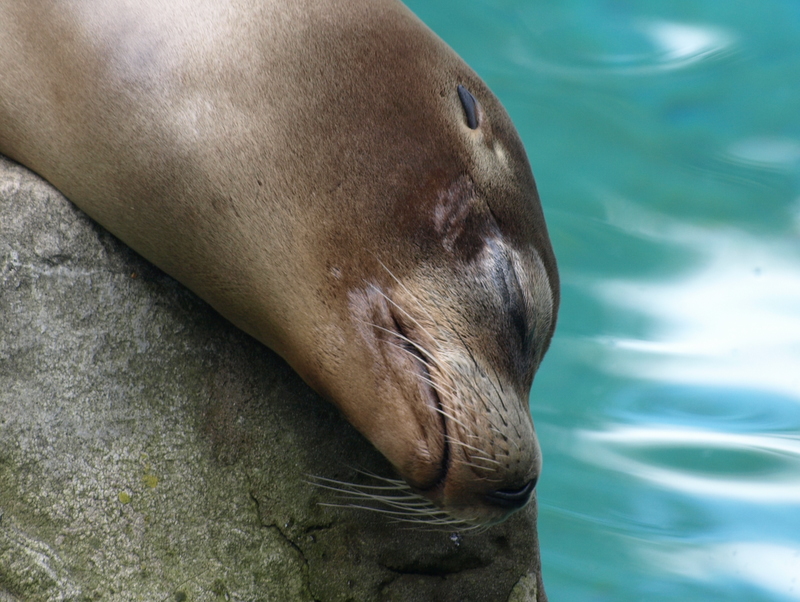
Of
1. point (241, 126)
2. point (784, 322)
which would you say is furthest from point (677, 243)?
point (241, 126)

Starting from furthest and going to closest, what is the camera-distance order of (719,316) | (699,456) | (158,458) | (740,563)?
(719,316) → (699,456) → (740,563) → (158,458)

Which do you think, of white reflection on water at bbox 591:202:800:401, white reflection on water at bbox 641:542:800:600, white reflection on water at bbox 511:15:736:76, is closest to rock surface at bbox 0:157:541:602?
white reflection on water at bbox 641:542:800:600

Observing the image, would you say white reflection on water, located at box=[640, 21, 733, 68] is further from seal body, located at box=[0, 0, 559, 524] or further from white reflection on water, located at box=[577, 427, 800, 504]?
seal body, located at box=[0, 0, 559, 524]

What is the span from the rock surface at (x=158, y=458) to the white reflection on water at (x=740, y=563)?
4.96 ft

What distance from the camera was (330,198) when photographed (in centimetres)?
177

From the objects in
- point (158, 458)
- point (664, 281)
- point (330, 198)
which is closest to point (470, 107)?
point (330, 198)

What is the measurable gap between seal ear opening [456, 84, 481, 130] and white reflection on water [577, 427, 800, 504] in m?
2.22

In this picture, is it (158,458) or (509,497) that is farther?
(158,458)

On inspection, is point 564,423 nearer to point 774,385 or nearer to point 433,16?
point 774,385

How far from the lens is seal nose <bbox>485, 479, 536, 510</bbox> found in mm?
1796

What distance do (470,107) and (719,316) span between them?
7.40 ft

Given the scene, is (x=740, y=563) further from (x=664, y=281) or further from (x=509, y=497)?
(x=509, y=497)

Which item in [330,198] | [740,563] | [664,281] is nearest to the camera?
[330,198]

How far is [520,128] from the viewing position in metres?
4.34
